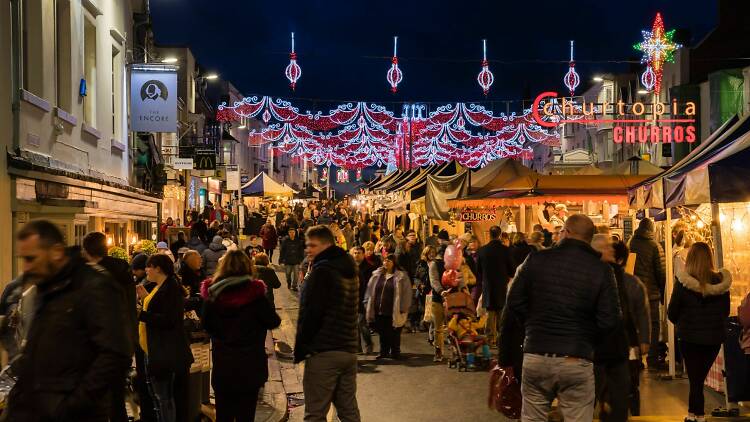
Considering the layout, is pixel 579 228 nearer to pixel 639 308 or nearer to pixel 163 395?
pixel 639 308

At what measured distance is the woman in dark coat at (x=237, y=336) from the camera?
666 cm

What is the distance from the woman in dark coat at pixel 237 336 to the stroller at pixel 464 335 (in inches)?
230

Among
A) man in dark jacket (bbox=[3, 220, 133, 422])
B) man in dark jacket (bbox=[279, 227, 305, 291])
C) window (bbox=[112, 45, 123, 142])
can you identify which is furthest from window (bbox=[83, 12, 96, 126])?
man in dark jacket (bbox=[3, 220, 133, 422])

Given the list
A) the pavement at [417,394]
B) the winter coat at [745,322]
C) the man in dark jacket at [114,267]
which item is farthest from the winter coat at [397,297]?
the man in dark jacket at [114,267]

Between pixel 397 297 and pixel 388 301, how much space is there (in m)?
0.17

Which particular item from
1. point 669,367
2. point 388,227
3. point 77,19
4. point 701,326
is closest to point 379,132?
point 388,227

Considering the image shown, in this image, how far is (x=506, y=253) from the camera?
13.4 metres

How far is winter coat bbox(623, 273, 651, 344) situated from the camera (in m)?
7.40

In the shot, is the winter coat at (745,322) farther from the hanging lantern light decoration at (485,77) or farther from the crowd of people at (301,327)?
the hanging lantern light decoration at (485,77)

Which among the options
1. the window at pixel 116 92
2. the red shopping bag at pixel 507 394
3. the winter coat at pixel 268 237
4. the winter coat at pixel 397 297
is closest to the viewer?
the red shopping bag at pixel 507 394

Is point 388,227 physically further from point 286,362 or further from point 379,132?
point 286,362

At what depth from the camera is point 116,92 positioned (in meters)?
19.2

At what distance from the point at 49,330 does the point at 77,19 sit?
39.1 feet

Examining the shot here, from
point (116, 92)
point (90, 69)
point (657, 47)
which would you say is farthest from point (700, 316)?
point (657, 47)
